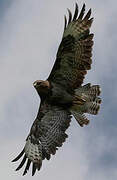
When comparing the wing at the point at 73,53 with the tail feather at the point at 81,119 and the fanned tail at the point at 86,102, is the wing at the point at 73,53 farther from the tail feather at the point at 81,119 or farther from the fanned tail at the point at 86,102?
the tail feather at the point at 81,119

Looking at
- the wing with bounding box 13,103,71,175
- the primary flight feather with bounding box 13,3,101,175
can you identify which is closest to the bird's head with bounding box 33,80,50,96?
the primary flight feather with bounding box 13,3,101,175

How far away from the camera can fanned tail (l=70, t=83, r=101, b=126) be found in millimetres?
17922

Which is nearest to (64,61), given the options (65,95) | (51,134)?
(65,95)

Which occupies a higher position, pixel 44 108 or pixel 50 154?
pixel 44 108

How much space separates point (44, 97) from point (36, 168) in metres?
1.92

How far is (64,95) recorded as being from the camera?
17766 mm

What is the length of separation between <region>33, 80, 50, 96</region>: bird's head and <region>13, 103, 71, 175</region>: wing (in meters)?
0.70

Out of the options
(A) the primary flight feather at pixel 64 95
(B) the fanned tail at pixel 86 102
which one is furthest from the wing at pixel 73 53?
(B) the fanned tail at pixel 86 102

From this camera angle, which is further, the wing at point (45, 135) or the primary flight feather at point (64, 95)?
the wing at point (45, 135)

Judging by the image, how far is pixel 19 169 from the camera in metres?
17.8

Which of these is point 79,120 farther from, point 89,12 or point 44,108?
point 89,12

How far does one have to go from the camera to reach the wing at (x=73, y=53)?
17.5 metres

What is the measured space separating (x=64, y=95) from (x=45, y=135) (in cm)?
145

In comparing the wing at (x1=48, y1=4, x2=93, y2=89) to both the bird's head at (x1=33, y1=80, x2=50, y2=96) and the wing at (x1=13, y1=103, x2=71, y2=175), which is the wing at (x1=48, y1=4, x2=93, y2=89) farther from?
the wing at (x1=13, y1=103, x2=71, y2=175)
